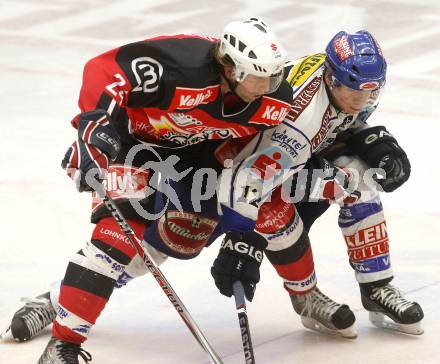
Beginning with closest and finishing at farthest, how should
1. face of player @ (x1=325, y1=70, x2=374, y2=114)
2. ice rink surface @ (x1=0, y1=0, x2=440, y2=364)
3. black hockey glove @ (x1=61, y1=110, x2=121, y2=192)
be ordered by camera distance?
black hockey glove @ (x1=61, y1=110, x2=121, y2=192), face of player @ (x1=325, y1=70, x2=374, y2=114), ice rink surface @ (x1=0, y1=0, x2=440, y2=364)

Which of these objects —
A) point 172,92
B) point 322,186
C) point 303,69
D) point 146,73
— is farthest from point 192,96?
point 322,186

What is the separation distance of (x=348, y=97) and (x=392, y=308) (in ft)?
2.73

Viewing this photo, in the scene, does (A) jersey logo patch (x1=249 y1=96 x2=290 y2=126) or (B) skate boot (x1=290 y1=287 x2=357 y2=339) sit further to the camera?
(B) skate boot (x1=290 y1=287 x2=357 y2=339)

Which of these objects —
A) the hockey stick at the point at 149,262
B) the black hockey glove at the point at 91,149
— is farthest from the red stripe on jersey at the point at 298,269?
the black hockey glove at the point at 91,149

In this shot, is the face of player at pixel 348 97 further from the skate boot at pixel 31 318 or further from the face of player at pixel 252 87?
the skate boot at pixel 31 318

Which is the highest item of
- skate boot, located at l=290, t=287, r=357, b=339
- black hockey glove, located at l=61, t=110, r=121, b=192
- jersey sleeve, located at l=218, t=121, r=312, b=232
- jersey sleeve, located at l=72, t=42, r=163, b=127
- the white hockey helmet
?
the white hockey helmet

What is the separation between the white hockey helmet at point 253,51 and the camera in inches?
152

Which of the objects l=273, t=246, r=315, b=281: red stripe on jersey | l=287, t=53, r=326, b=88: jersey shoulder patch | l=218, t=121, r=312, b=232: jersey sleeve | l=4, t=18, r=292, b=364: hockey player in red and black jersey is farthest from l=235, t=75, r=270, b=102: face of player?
l=273, t=246, r=315, b=281: red stripe on jersey

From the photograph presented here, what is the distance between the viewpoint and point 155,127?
4.09 metres

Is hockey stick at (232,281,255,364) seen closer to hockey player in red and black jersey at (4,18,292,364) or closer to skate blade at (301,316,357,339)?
hockey player in red and black jersey at (4,18,292,364)

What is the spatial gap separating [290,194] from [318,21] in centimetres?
396

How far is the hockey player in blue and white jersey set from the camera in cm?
400

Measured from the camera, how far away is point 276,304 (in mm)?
4777

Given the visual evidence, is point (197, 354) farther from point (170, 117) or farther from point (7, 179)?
point (7, 179)
